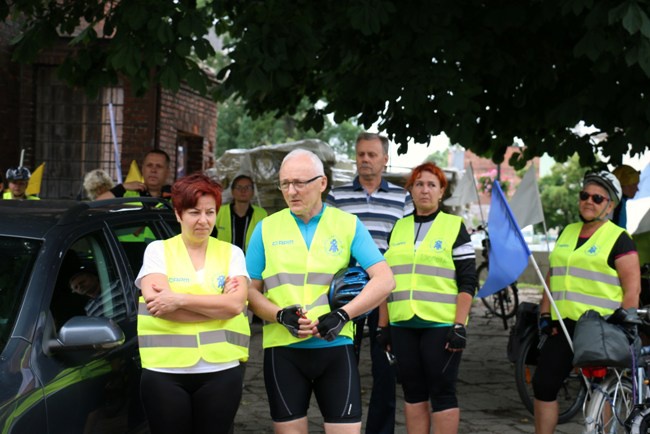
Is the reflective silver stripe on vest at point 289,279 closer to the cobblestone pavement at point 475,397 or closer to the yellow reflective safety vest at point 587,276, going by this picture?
the yellow reflective safety vest at point 587,276

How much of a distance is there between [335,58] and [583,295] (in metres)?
4.67

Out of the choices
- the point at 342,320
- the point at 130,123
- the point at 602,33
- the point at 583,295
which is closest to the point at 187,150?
the point at 130,123

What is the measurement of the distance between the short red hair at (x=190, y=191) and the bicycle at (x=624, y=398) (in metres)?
2.62

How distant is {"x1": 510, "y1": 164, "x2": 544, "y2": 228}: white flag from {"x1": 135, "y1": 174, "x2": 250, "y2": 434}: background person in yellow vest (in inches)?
149

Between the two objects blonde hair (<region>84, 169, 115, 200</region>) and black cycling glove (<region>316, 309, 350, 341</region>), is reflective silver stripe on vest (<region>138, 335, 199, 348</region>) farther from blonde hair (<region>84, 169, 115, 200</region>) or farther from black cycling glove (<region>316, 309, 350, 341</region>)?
blonde hair (<region>84, 169, 115, 200</region>)

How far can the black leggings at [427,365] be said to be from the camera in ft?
17.5

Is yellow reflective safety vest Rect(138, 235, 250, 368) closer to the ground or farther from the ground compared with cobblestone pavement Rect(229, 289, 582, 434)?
farther from the ground

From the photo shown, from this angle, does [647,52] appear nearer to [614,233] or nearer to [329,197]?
[614,233]

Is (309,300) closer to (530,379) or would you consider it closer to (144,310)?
(144,310)

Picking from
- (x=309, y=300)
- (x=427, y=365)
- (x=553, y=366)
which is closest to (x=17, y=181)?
(x=427, y=365)

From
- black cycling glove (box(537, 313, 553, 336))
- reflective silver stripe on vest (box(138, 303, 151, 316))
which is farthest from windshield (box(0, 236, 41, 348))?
black cycling glove (box(537, 313, 553, 336))

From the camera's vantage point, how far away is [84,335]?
3.75 metres

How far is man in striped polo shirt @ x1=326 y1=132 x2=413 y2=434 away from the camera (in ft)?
19.5

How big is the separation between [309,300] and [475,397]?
183 inches
